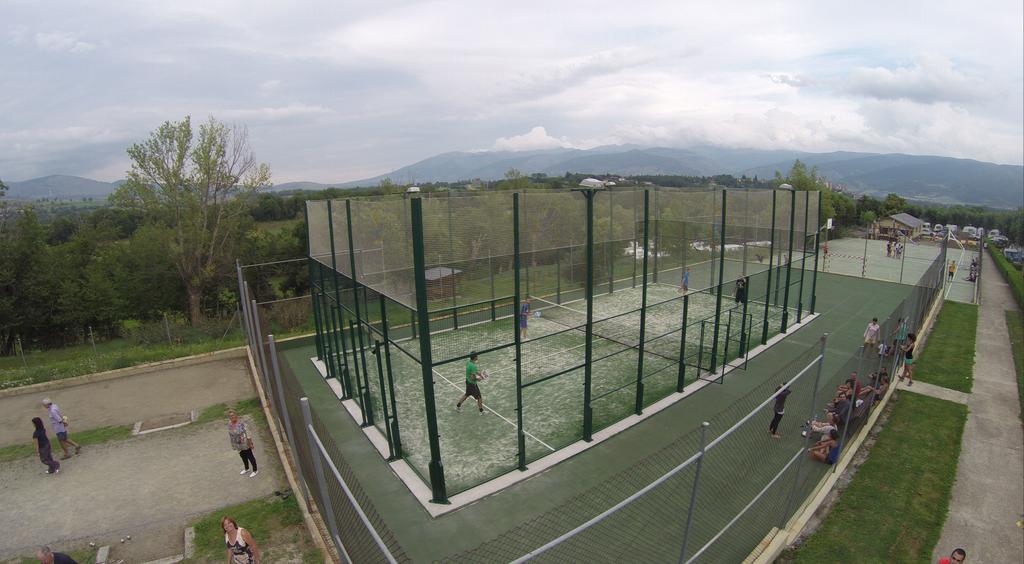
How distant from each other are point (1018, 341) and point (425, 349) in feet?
65.4

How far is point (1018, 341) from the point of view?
1538cm

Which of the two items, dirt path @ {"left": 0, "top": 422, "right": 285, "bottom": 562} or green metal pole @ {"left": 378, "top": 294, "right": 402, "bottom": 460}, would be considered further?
green metal pole @ {"left": 378, "top": 294, "right": 402, "bottom": 460}

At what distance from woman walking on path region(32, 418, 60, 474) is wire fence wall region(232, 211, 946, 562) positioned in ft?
12.8

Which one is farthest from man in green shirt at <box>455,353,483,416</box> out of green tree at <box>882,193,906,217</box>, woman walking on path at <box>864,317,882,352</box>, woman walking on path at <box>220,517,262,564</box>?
green tree at <box>882,193,906,217</box>

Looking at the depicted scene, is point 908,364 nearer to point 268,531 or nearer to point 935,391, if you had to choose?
point 935,391

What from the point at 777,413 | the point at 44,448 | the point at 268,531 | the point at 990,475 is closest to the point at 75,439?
the point at 44,448

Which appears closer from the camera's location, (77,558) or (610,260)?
(77,558)

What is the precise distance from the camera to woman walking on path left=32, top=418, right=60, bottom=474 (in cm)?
877

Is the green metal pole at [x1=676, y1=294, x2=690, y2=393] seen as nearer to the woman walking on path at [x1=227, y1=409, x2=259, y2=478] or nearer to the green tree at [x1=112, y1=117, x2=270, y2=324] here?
the woman walking on path at [x1=227, y1=409, x2=259, y2=478]

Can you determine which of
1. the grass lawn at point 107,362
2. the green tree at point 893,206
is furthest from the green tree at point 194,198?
the green tree at point 893,206

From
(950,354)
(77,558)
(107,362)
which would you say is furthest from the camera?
(107,362)

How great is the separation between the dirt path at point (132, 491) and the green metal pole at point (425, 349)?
3.16 meters

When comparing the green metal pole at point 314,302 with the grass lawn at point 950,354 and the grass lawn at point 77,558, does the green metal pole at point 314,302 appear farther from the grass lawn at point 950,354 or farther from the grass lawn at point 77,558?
the grass lawn at point 950,354

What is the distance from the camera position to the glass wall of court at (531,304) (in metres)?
8.52
